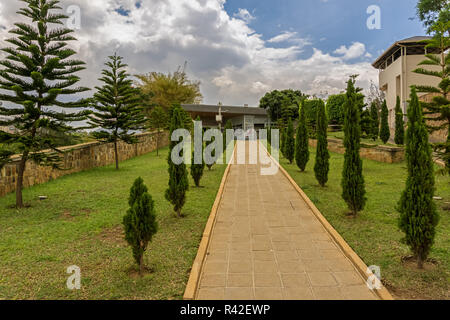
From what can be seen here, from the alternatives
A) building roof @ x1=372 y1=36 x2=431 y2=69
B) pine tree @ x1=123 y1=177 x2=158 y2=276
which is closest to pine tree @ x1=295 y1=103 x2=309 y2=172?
pine tree @ x1=123 y1=177 x2=158 y2=276

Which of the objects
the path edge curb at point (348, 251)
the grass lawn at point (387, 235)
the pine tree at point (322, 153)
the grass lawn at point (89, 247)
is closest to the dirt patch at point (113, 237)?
the grass lawn at point (89, 247)

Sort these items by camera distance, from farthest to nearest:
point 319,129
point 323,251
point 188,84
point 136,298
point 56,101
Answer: point 188,84 < point 319,129 < point 56,101 < point 323,251 < point 136,298

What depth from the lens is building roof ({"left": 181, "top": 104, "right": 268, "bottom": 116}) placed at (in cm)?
3337

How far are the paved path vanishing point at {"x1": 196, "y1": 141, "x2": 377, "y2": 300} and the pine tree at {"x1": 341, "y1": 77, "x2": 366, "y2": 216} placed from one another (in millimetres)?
917

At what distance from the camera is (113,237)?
5.22 meters

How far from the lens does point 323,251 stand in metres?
4.57

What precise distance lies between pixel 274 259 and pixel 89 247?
122 inches

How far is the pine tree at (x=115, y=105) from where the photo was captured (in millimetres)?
13266

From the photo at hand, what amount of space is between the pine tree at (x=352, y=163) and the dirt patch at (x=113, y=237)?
184 inches

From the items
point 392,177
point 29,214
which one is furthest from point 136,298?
point 392,177

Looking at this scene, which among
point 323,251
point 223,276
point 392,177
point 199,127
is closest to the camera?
point 223,276

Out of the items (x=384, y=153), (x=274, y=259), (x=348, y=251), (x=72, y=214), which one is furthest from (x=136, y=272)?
(x=384, y=153)

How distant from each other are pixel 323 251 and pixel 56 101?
7.53 m
